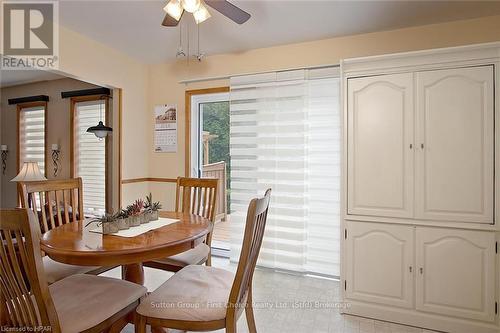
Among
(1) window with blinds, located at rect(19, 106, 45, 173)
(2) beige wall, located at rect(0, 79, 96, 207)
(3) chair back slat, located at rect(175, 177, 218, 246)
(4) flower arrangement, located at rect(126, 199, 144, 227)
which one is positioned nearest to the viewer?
(4) flower arrangement, located at rect(126, 199, 144, 227)

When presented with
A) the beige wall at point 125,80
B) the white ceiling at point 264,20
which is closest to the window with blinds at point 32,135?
the beige wall at point 125,80

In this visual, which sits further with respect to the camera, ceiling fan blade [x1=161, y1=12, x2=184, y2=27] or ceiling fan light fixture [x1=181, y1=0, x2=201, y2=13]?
ceiling fan blade [x1=161, y1=12, x2=184, y2=27]

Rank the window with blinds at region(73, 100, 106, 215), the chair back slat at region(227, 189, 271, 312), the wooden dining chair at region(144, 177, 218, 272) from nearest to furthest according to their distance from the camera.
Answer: the chair back slat at region(227, 189, 271, 312)
the wooden dining chair at region(144, 177, 218, 272)
the window with blinds at region(73, 100, 106, 215)

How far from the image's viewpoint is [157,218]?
2.07 metres

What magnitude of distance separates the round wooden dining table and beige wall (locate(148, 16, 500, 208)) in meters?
1.88

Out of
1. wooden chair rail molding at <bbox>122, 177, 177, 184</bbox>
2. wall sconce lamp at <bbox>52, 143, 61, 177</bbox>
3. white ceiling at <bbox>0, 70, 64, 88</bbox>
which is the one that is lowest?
wooden chair rail molding at <bbox>122, 177, 177, 184</bbox>

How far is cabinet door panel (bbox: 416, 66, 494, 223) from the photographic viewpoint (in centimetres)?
198

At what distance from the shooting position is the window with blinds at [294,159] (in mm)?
2959

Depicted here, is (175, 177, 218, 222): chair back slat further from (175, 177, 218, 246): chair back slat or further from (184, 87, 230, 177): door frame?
(184, 87, 230, 177): door frame

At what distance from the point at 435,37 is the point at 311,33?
1055 millimetres

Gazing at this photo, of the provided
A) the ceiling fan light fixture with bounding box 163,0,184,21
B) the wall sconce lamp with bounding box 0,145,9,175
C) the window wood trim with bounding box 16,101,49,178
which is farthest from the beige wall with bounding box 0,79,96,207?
the ceiling fan light fixture with bounding box 163,0,184,21

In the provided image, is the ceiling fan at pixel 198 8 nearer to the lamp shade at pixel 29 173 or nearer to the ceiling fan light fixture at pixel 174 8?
the ceiling fan light fixture at pixel 174 8

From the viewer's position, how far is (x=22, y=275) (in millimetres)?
1215

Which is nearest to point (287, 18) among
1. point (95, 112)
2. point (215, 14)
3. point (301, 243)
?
point (215, 14)
